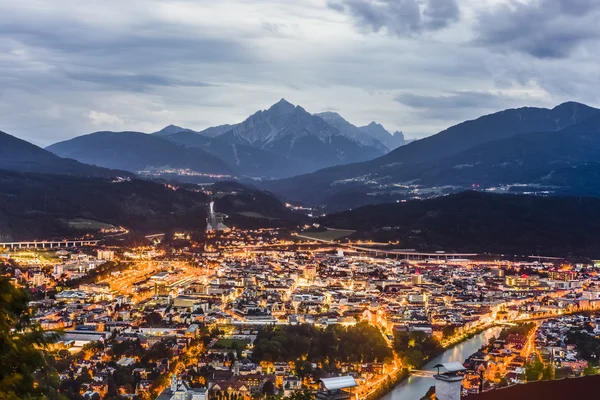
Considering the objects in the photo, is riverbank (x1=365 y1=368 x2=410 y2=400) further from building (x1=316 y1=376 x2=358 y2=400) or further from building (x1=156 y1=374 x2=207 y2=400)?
building (x1=316 y1=376 x2=358 y2=400)

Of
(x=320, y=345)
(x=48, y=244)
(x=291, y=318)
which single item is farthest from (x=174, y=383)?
(x=48, y=244)

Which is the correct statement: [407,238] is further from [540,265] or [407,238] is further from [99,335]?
[99,335]

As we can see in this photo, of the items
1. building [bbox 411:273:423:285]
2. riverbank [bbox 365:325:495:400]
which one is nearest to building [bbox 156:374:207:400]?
riverbank [bbox 365:325:495:400]

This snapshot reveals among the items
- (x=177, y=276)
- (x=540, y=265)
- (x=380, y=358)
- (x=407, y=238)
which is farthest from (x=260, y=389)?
(x=407, y=238)

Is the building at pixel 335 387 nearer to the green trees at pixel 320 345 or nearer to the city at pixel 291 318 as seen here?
the city at pixel 291 318

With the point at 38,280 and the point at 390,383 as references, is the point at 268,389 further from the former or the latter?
the point at 38,280
